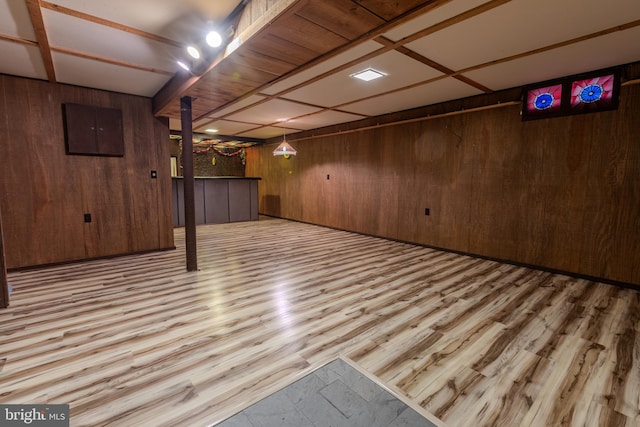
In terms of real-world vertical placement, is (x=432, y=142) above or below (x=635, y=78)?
below

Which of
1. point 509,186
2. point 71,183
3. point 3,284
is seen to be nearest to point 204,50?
point 3,284

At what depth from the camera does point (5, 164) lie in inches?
143

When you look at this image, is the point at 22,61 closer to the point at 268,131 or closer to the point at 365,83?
the point at 365,83

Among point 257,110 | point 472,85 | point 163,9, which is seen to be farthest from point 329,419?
point 257,110

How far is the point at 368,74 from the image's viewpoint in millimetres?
3301

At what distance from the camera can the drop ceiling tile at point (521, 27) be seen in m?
2.04

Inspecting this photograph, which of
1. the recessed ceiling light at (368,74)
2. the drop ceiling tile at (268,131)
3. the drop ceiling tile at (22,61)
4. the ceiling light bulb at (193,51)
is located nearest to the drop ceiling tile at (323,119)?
the drop ceiling tile at (268,131)

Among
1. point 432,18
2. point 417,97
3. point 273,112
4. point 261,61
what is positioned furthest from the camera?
point 273,112

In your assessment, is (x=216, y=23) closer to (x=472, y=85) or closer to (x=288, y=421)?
(x=288, y=421)

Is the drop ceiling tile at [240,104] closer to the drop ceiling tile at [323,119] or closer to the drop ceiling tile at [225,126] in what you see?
the drop ceiling tile at [225,126]

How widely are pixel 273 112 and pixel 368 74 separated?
241cm

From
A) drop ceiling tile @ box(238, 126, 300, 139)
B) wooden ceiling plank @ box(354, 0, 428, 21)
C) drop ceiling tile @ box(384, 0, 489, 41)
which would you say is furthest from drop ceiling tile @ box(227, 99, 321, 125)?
wooden ceiling plank @ box(354, 0, 428, 21)

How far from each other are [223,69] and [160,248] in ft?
11.2

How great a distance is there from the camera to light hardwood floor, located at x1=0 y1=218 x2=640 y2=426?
1598 mm
